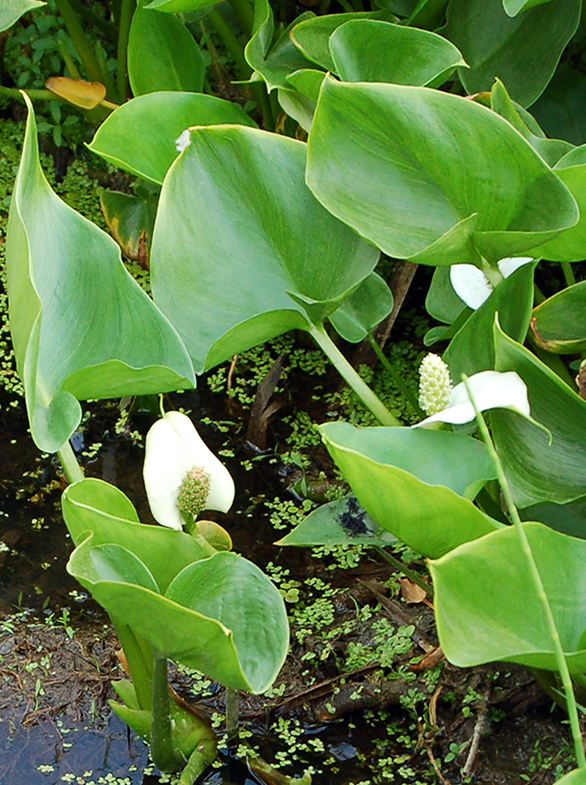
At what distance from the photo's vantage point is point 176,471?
0.79 m

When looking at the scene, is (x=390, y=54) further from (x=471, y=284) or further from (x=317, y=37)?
(x=471, y=284)

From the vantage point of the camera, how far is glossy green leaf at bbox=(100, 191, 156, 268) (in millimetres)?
1562

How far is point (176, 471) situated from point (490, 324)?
0.31 meters

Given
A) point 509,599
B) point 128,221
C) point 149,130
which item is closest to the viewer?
point 509,599

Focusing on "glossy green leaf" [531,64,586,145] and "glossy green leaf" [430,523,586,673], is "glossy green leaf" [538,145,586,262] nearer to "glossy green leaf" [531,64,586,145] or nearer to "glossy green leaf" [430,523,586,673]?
"glossy green leaf" [430,523,586,673]

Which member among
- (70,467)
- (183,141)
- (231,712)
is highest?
(183,141)

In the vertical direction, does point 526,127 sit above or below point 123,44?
below

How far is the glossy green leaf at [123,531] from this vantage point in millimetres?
721

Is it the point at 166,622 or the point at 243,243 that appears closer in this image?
the point at 166,622

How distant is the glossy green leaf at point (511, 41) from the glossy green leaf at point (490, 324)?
1.64 ft

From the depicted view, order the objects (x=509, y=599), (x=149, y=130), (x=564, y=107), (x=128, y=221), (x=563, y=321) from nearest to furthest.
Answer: (x=509, y=599) < (x=563, y=321) < (x=149, y=130) < (x=564, y=107) < (x=128, y=221)

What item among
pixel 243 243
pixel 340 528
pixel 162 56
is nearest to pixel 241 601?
pixel 340 528

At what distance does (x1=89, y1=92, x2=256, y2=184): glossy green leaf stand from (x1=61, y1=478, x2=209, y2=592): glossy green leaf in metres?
0.43

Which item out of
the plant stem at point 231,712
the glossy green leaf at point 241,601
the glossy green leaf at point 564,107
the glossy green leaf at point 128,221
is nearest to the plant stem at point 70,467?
the glossy green leaf at point 241,601
